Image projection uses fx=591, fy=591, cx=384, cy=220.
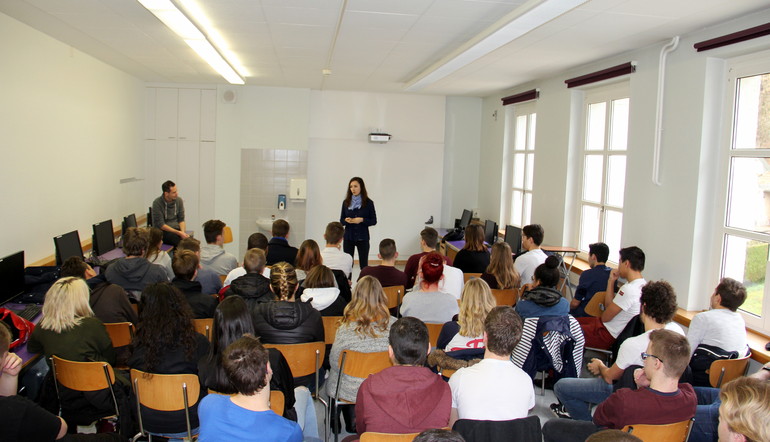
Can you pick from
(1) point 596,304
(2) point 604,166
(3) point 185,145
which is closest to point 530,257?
(1) point 596,304

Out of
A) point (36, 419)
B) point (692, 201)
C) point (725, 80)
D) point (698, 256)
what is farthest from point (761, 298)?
point (36, 419)

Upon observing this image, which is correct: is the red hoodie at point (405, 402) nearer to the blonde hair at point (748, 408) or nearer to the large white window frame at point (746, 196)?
the blonde hair at point (748, 408)

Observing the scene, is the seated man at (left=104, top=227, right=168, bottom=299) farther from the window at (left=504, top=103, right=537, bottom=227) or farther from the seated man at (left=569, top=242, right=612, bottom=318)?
the window at (left=504, top=103, right=537, bottom=227)

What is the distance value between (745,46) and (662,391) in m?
2.89

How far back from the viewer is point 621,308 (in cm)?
450

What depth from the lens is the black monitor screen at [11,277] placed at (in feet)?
13.7

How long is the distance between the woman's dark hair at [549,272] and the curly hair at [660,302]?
2.88 feet

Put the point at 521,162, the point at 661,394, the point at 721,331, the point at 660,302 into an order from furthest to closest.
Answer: the point at 521,162, the point at 721,331, the point at 660,302, the point at 661,394

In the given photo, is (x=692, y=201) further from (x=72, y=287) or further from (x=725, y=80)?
(x=72, y=287)

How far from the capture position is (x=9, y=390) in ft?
9.12

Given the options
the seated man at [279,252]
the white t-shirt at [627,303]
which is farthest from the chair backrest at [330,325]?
the white t-shirt at [627,303]

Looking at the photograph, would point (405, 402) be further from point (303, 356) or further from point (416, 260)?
Result: point (416, 260)

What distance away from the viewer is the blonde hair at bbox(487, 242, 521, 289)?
529cm

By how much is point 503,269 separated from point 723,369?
211 cm
